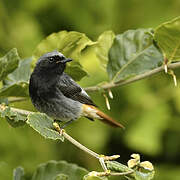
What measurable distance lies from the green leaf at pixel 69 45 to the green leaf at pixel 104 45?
0.60ft

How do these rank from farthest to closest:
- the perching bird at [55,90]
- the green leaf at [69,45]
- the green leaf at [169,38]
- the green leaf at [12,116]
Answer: the perching bird at [55,90]
the green leaf at [69,45]
the green leaf at [169,38]
the green leaf at [12,116]

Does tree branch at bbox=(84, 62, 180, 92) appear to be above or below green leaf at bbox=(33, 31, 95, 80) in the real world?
below

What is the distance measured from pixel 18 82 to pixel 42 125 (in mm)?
775

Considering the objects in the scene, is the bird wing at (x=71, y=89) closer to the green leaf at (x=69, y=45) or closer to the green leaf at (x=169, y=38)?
the green leaf at (x=69, y=45)

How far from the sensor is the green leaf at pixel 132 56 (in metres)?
2.89

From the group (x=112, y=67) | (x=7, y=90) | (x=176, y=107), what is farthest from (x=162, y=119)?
(x=7, y=90)

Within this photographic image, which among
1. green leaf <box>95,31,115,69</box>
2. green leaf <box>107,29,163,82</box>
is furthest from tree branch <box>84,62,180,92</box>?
green leaf <box>95,31,115,69</box>

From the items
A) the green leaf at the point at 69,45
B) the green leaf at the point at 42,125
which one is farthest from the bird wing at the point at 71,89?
the green leaf at the point at 42,125

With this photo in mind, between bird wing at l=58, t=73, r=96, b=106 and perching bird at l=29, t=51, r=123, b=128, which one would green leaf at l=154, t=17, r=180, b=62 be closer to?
perching bird at l=29, t=51, r=123, b=128

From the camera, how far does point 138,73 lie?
9.47ft

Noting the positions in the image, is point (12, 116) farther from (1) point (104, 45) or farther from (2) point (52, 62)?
(1) point (104, 45)

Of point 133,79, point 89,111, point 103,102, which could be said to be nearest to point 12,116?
point 133,79

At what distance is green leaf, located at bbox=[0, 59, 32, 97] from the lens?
2676 mm

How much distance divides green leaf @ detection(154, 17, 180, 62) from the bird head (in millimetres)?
618
